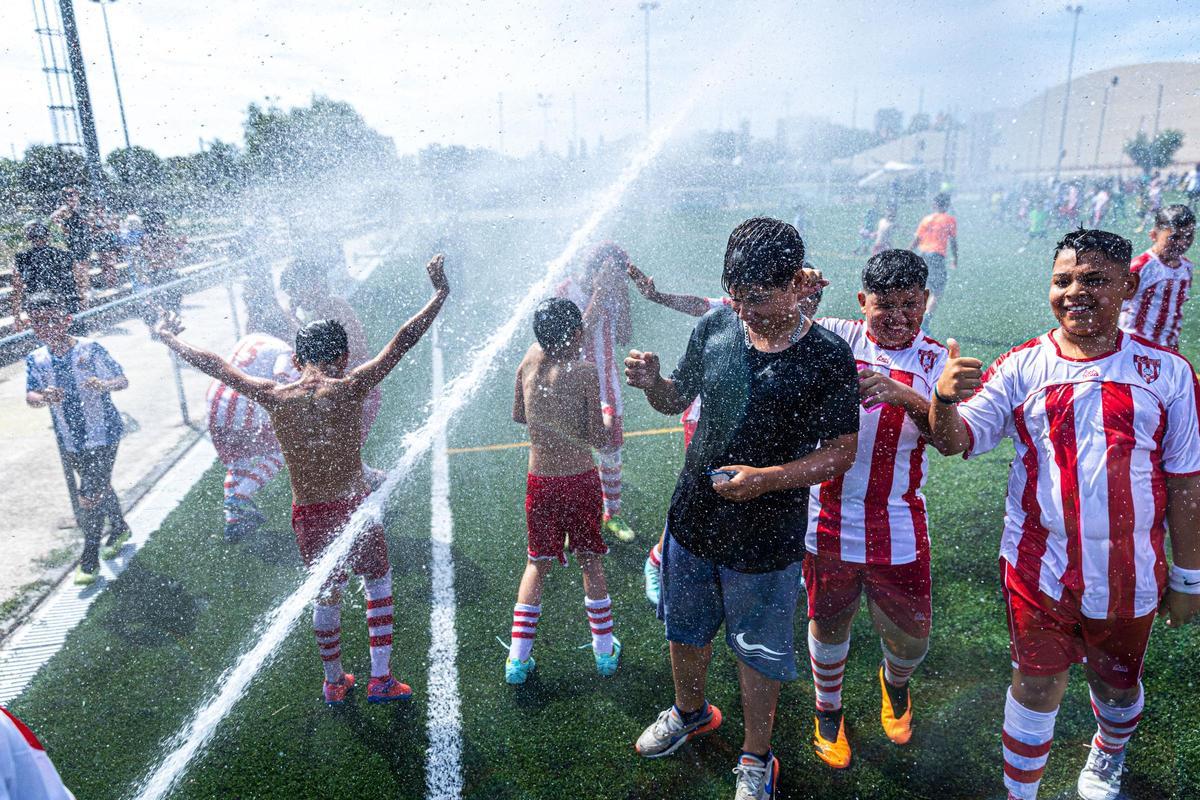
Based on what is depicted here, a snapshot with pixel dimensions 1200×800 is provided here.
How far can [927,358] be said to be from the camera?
2.76 m

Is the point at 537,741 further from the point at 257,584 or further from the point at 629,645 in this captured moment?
the point at 257,584

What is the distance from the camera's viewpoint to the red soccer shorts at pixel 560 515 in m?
3.44

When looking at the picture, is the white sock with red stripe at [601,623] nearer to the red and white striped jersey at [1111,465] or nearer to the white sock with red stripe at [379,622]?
the white sock with red stripe at [379,622]

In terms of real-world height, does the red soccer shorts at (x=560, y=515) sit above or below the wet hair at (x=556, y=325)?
below

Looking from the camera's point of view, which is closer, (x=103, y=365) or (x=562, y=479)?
(x=562, y=479)

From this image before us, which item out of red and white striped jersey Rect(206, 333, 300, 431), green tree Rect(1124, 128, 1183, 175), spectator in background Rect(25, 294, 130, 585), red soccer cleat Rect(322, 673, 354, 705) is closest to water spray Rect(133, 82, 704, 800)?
red soccer cleat Rect(322, 673, 354, 705)

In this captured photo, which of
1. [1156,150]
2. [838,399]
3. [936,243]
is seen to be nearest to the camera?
[838,399]

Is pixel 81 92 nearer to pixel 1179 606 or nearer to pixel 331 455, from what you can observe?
pixel 331 455

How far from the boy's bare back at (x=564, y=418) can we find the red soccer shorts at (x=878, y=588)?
44.0 inches

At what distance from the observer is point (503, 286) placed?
54.6 ft

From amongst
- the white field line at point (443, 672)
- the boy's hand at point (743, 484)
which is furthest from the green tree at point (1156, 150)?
the boy's hand at point (743, 484)

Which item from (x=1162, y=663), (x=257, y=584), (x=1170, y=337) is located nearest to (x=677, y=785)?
(x=1162, y=663)

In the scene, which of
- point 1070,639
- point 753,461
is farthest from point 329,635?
point 1070,639

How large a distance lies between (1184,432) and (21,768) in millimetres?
2869
